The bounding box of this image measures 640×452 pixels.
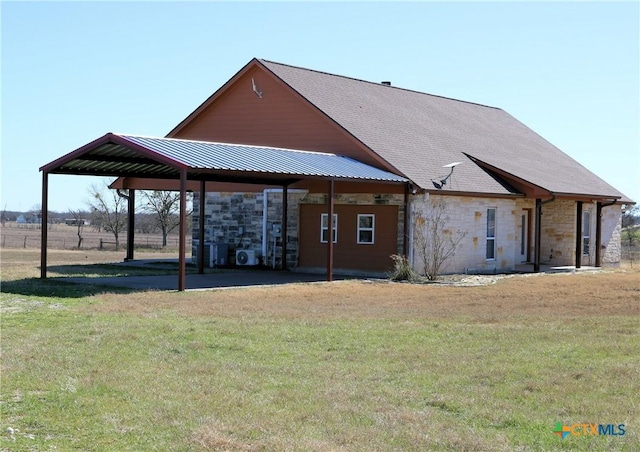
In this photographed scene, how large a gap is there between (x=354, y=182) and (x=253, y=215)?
4.53 meters

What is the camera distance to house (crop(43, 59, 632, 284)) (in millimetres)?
25234

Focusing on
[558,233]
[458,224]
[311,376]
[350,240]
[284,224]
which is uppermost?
[458,224]

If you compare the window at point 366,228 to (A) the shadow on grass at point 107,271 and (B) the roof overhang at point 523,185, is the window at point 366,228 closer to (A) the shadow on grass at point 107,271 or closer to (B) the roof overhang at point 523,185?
(B) the roof overhang at point 523,185

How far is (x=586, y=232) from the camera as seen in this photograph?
109 ft

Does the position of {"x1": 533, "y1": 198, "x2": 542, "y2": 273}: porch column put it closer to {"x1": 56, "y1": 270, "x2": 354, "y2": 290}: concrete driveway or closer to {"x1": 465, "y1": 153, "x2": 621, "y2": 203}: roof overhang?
{"x1": 465, "y1": 153, "x2": 621, "y2": 203}: roof overhang

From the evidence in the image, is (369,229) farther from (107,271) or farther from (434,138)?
(107,271)

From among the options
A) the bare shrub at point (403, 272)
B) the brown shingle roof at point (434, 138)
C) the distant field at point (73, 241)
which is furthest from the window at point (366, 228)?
the distant field at point (73, 241)

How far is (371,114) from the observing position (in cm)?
2997

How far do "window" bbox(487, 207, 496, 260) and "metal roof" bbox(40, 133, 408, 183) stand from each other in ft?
16.1

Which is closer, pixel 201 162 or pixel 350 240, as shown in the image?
pixel 201 162

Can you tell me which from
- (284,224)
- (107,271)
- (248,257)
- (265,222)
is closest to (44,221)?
(107,271)

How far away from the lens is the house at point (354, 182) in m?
25.2

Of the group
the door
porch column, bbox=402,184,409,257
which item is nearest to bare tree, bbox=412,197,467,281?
porch column, bbox=402,184,409,257

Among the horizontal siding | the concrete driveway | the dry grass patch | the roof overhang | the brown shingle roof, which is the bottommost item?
the dry grass patch
